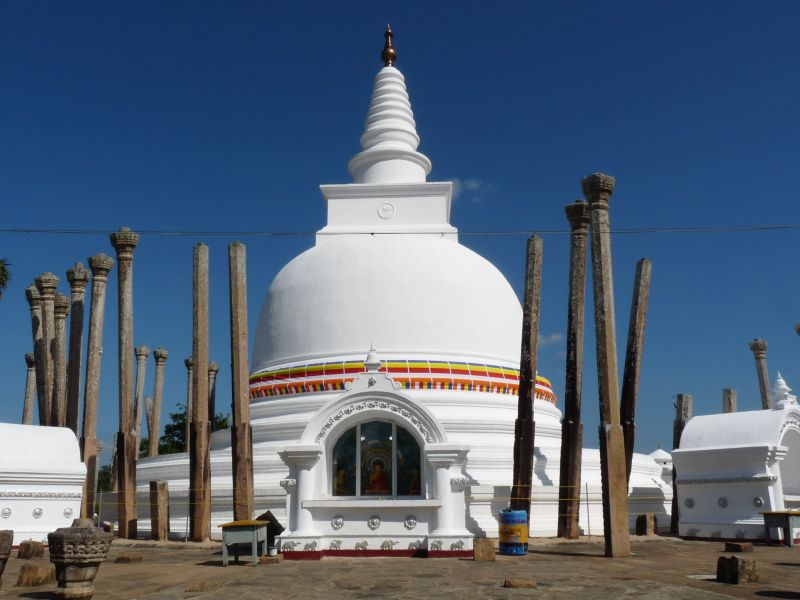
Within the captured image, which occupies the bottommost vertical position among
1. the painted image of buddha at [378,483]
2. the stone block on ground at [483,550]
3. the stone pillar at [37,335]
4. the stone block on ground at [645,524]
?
the stone block on ground at [645,524]

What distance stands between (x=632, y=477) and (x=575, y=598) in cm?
1390

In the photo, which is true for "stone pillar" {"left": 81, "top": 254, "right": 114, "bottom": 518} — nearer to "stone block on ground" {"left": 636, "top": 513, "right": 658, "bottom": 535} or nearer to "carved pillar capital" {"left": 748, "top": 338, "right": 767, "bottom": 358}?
"stone block on ground" {"left": 636, "top": 513, "right": 658, "bottom": 535}

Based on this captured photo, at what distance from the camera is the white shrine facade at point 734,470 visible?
1778 centimetres

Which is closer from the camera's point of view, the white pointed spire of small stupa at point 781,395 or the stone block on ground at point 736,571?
the stone block on ground at point 736,571

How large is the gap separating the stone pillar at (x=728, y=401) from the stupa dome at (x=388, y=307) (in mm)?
7447

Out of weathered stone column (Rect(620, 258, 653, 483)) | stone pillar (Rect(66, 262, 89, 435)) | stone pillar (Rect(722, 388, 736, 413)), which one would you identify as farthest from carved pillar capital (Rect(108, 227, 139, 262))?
stone pillar (Rect(722, 388, 736, 413))

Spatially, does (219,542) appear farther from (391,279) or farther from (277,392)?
(391,279)

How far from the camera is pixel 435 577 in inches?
410

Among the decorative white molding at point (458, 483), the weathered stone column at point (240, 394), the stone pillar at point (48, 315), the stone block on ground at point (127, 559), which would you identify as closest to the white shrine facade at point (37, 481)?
the weathered stone column at point (240, 394)

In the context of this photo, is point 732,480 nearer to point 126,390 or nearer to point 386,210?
point 386,210

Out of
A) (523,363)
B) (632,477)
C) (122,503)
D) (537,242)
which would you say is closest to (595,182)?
(537,242)

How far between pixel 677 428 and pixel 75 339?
52.8 ft

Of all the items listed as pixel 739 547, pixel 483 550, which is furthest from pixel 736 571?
pixel 739 547

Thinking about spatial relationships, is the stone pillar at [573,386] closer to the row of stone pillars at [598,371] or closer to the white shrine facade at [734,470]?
the row of stone pillars at [598,371]
